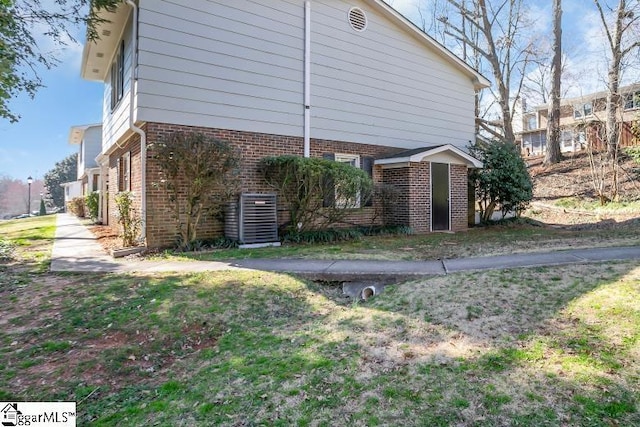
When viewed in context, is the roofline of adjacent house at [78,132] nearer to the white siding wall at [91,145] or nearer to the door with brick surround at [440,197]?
the white siding wall at [91,145]

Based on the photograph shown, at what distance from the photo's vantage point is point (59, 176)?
50062 millimetres

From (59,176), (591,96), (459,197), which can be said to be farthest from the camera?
(59,176)

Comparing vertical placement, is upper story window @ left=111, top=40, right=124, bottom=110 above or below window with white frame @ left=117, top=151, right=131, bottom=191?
above

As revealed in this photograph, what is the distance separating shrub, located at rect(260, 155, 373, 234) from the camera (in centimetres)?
945

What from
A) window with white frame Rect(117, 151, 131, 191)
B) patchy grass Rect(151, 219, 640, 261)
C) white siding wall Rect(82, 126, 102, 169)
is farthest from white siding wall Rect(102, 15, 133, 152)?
white siding wall Rect(82, 126, 102, 169)

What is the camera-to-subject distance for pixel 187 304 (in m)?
4.93

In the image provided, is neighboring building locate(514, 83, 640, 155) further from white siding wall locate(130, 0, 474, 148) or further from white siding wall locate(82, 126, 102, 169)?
white siding wall locate(82, 126, 102, 169)

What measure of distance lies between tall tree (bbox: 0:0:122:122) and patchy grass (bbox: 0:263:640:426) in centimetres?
500

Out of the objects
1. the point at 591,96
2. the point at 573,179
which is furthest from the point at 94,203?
the point at 591,96

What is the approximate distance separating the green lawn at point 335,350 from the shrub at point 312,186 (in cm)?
418

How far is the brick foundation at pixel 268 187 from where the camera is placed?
28.1ft

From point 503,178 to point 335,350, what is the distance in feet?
39.6

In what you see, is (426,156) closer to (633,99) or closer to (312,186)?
(312,186)

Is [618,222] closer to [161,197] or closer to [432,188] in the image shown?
[432,188]
